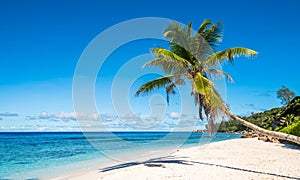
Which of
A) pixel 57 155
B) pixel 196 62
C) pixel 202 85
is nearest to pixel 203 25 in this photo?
pixel 196 62

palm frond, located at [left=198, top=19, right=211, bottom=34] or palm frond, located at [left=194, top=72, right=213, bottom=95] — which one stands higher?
palm frond, located at [left=198, top=19, right=211, bottom=34]

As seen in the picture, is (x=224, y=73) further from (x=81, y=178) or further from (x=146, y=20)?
(x=81, y=178)

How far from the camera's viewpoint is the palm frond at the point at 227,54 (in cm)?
962

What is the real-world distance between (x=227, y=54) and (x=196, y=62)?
1250mm

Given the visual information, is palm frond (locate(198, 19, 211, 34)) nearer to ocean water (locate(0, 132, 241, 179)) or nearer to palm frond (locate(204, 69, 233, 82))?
palm frond (locate(204, 69, 233, 82))

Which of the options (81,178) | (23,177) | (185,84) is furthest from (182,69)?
(23,177)

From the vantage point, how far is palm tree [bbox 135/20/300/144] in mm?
9477

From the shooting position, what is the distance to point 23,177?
1223 centimetres

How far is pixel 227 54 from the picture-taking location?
10000mm

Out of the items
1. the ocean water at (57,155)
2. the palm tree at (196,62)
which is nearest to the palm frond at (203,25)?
the palm tree at (196,62)

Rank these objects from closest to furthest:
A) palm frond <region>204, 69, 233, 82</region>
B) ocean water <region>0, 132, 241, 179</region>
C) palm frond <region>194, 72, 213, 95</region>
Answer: palm frond <region>194, 72, 213, 95</region>
palm frond <region>204, 69, 233, 82</region>
ocean water <region>0, 132, 241, 179</region>

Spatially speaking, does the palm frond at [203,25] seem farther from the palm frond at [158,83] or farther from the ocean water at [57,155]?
the ocean water at [57,155]

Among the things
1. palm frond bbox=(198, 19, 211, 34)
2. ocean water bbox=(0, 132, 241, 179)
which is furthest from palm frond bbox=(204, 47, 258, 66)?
ocean water bbox=(0, 132, 241, 179)

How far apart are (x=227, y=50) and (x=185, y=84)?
2.14 meters
